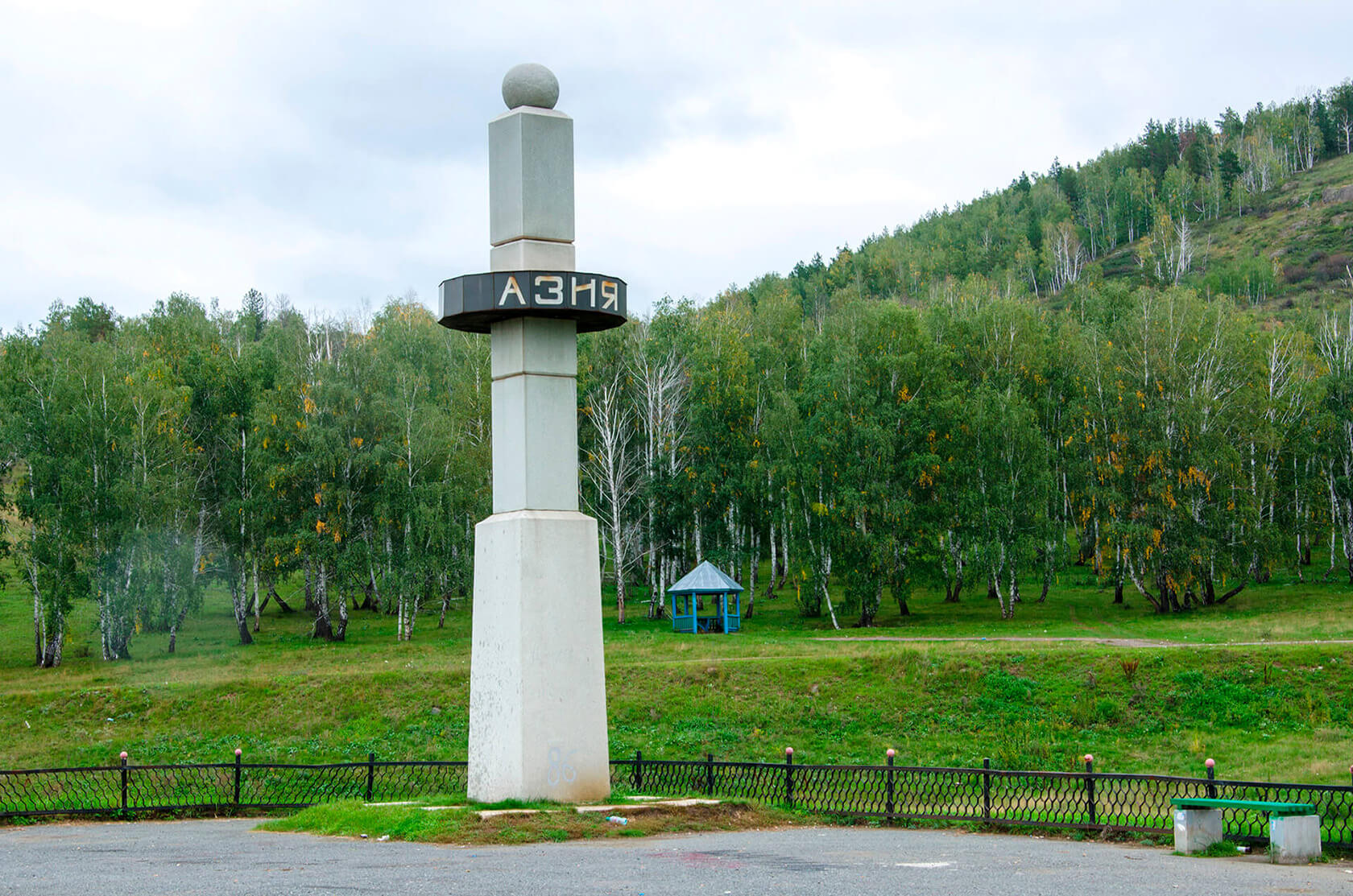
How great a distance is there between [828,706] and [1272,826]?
48.5 ft

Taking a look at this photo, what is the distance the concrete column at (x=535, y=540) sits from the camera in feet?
46.1

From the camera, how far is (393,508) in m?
39.8

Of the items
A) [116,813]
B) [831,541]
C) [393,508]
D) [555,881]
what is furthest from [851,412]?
[555,881]

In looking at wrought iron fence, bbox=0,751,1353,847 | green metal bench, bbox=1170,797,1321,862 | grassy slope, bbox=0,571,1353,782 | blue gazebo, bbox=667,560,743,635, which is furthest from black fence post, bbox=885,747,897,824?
blue gazebo, bbox=667,560,743,635

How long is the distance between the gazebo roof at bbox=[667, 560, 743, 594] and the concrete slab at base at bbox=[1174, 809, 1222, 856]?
2929 cm

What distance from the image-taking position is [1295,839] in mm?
11148

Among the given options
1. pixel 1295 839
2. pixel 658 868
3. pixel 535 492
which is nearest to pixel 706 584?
pixel 535 492

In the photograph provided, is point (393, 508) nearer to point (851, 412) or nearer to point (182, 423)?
point (182, 423)

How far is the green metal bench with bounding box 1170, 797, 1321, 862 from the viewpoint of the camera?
11.1m

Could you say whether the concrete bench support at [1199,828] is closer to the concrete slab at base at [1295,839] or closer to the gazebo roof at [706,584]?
the concrete slab at base at [1295,839]

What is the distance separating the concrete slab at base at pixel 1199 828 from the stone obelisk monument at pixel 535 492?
21.3ft

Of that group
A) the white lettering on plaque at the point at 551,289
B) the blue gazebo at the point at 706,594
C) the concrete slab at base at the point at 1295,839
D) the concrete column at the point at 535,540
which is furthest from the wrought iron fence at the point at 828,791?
the blue gazebo at the point at 706,594

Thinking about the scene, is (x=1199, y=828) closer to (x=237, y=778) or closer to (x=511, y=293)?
(x=511, y=293)

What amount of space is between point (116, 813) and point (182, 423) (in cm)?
2874
